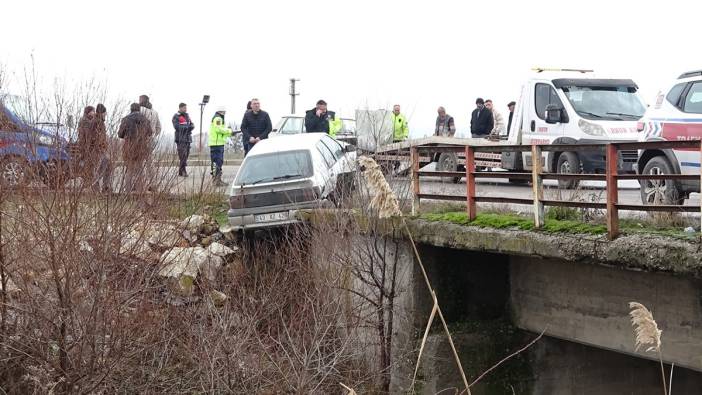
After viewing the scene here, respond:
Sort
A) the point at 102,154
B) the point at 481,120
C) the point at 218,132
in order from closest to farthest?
the point at 102,154 < the point at 218,132 < the point at 481,120

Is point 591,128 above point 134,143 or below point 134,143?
above

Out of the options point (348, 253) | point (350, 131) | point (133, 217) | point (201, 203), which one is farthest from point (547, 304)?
point (201, 203)

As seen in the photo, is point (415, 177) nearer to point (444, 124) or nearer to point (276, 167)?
point (276, 167)

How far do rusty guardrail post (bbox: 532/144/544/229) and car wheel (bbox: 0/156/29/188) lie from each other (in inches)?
231

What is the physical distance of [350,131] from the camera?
16.6 meters

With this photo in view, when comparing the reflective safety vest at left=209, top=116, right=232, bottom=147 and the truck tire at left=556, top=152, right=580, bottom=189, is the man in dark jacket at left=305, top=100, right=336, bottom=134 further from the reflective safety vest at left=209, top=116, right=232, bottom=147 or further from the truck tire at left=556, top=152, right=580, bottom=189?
the truck tire at left=556, top=152, right=580, bottom=189

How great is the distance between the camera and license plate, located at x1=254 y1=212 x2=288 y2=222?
14312 mm

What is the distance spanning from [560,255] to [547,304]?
222 centimetres

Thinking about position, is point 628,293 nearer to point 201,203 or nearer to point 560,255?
point 560,255

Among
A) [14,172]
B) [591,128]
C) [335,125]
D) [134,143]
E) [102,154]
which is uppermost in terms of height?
[335,125]

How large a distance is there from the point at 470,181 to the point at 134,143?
4.38 m

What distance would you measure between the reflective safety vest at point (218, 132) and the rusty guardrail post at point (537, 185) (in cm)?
1045

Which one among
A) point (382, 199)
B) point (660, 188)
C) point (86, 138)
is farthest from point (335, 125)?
point (382, 199)

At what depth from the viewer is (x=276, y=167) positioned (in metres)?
14.9
